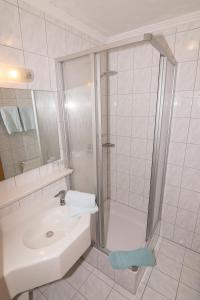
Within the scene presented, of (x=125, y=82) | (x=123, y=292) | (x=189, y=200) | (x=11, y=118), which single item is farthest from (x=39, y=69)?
(x=123, y=292)

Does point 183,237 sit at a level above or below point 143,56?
below

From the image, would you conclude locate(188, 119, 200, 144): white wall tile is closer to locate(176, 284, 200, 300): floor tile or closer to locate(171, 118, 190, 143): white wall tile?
locate(171, 118, 190, 143): white wall tile

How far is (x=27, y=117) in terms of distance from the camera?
1.23 metres

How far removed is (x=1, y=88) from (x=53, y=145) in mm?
582

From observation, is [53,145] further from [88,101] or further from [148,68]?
[148,68]

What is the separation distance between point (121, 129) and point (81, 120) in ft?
2.79

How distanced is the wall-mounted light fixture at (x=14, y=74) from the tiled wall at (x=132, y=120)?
1.08 meters

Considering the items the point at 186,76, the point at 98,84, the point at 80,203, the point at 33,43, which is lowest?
the point at 80,203

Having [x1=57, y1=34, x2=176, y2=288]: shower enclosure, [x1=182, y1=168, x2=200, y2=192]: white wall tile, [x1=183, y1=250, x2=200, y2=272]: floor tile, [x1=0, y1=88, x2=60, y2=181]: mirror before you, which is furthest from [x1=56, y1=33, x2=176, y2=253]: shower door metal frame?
[x1=183, y1=250, x2=200, y2=272]: floor tile

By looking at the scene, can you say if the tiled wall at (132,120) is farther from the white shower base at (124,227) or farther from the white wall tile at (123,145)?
the white shower base at (124,227)

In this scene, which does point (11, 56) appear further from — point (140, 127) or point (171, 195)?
point (171, 195)

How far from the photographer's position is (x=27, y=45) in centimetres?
115

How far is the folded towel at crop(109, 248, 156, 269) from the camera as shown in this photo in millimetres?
1403

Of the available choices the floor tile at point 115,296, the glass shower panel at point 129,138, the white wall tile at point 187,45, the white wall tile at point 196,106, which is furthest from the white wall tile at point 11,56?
the floor tile at point 115,296
